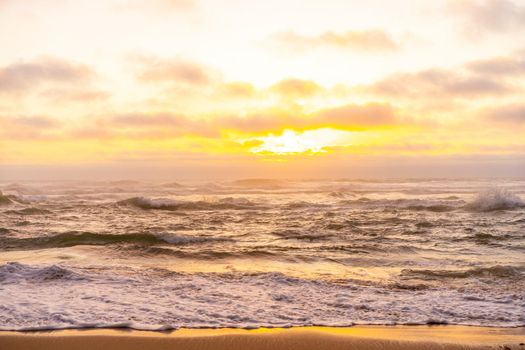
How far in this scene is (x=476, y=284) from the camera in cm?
723

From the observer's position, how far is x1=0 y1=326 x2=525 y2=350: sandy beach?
15.0 feet

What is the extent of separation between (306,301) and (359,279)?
1.72 metres

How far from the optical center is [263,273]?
792cm

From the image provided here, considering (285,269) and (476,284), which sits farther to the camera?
(285,269)

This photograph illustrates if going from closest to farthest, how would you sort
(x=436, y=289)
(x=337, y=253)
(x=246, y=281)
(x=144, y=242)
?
(x=436, y=289) < (x=246, y=281) < (x=337, y=253) < (x=144, y=242)

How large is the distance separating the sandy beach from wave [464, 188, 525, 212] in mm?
17069

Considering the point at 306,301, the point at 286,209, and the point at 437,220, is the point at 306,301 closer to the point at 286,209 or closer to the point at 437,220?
the point at 437,220

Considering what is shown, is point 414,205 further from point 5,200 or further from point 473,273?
point 5,200

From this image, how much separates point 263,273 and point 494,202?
1660cm

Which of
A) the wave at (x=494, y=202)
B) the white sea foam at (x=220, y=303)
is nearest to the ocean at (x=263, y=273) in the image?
the white sea foam at (x=220, y=303)

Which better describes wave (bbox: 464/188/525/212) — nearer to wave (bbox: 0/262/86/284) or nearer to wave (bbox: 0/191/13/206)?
wave (bbox: 0/262/86/284)

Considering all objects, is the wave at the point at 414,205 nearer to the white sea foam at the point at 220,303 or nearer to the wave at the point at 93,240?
the wave at the point at 93,240

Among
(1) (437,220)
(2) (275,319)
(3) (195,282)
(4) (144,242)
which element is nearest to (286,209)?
(1) (437,220)

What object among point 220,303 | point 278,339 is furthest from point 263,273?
point 278,339
